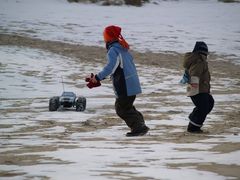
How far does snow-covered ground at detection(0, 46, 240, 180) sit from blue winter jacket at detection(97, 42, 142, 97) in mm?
733

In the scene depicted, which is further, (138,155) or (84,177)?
(138,155)

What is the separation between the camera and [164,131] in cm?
893

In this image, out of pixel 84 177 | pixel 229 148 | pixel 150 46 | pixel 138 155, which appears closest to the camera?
pixel 84 177

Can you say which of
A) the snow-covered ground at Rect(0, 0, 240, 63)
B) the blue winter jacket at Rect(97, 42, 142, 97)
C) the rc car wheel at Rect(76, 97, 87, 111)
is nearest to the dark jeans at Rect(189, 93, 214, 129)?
the blue winter jacket at Rect(97, 42, 142, 97)

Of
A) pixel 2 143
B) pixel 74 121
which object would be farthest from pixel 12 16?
pixel 2 143

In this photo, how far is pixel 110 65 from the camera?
8047mm

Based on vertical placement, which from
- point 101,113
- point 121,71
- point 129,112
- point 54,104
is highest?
point 121,71

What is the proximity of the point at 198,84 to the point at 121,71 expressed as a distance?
4.51ft

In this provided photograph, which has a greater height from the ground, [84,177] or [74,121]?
[84,177]

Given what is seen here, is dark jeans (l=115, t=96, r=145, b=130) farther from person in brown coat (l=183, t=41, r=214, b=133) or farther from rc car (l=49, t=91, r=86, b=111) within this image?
rc car (l=49, t=91, r=86, b=111)

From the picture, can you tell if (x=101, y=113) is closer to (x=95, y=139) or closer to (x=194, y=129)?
(x=194, y=129)

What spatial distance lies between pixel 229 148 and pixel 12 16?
3013 centimetres

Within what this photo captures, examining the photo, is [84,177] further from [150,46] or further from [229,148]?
[150,46]

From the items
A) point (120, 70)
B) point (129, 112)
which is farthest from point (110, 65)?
point (129, 112)
